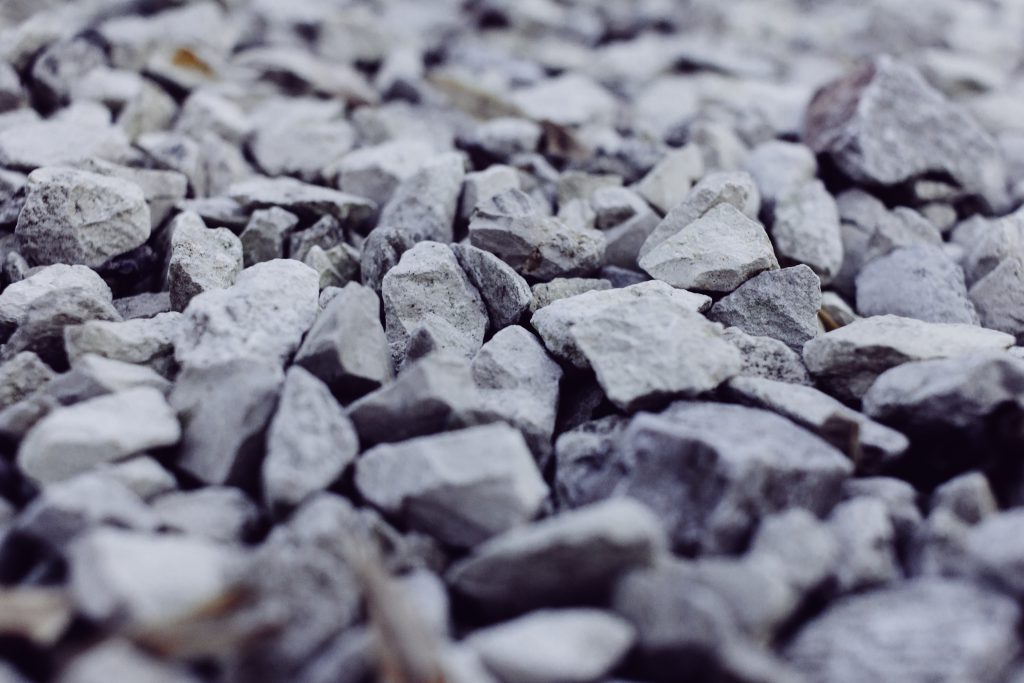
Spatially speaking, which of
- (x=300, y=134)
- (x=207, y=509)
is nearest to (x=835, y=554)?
(x=207, y=509)

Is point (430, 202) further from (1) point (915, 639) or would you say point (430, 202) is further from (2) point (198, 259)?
(1) point (915, 639)

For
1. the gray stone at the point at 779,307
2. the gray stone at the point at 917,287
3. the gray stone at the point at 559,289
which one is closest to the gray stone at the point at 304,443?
the gray stone at the point at 559,289

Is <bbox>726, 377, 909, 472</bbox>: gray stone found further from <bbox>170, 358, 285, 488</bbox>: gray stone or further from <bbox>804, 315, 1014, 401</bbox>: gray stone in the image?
<bbox>170, 358, 285, 488</bbox>: gray stone

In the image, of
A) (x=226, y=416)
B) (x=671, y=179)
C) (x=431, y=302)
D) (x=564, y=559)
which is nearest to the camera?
(x=564, y=559)

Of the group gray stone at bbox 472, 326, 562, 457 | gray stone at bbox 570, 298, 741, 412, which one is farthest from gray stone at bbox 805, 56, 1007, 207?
gray stone at bbox 472, 326, 562, 457

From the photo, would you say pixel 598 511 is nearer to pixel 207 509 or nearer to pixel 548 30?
pixel 207 509

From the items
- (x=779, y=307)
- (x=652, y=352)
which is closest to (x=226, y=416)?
(x=652, y=352)

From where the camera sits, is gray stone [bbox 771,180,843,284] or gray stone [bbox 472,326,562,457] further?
gray stone [bbox 771,180,843,284]
